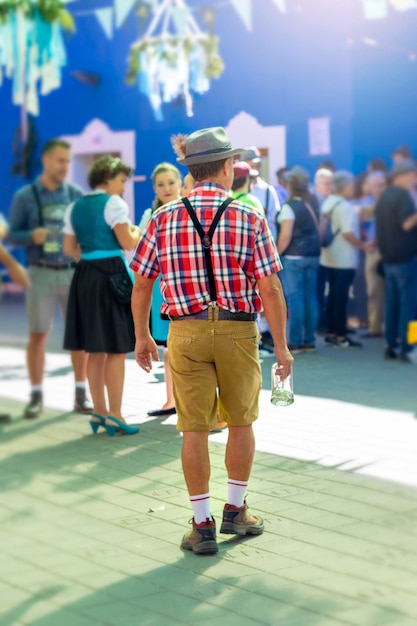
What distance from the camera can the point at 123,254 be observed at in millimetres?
4848

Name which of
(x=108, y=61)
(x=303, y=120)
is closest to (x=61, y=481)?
(x=303, y=120)

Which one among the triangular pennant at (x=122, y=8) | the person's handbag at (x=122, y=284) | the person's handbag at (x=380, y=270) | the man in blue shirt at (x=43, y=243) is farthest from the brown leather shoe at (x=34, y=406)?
the person's handbag at (x=380, y=270)

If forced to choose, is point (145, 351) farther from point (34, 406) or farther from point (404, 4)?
point (404, 4)

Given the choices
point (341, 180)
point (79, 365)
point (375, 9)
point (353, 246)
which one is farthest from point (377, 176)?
point (79, 365)

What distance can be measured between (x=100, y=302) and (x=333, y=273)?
3531 mm

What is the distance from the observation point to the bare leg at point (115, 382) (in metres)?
5.10

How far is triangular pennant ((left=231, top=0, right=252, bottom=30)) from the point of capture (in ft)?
16.2

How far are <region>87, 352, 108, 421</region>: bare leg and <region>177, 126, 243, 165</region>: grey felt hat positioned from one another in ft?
6.01

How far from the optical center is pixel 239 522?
13.0ft

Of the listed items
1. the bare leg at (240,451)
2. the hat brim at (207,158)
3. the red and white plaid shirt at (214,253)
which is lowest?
the bare leg at (240,451)

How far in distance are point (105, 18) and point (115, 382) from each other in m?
2.74

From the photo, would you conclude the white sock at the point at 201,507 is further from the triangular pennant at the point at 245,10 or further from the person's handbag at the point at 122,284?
the triangular pennant at the point at 245,10

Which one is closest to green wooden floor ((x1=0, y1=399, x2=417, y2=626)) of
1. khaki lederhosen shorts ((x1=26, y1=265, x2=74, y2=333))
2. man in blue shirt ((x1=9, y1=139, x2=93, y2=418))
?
man in blue shirt ((x1=9, y1=139, x2=93, y2=418))

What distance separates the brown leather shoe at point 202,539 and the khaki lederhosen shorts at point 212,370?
12.8 inches
